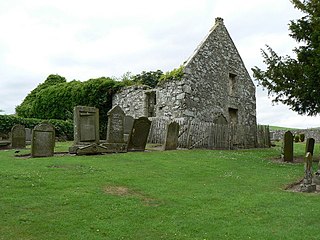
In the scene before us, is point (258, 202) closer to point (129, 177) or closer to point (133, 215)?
point (133, 215)

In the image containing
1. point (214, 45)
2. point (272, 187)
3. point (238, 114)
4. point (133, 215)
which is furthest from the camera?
point (238, 114)

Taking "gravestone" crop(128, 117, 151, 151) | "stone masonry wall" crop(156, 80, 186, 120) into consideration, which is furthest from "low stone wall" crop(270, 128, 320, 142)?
"gravestone" crop(128, 117, 151, 151)

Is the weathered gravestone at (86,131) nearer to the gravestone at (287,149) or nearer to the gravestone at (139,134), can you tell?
the gravestone at (139,134)

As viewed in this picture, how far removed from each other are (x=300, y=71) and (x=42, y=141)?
10265 mm

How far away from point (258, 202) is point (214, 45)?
1849 centimetres

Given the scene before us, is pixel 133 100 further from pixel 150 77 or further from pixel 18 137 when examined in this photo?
pixel 150 77

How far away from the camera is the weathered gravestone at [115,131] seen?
50.2 ft

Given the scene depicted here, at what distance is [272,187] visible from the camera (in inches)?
359

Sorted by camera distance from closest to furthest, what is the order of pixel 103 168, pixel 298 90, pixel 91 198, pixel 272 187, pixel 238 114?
pixel 91 198 → pixel 272 187 → pixel 103 168 → pixel 298 90 → pixel 238 114

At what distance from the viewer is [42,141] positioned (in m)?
13.2

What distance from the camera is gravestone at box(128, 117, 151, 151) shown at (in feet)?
51.5

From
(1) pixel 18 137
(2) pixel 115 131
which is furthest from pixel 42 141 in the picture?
(1) pixel 18 137

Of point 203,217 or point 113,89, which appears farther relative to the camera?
point 113,89

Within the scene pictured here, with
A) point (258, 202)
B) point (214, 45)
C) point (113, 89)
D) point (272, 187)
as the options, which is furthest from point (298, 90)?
point (113, 89)
